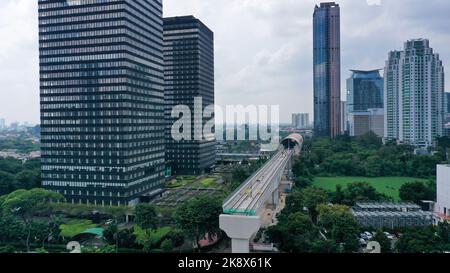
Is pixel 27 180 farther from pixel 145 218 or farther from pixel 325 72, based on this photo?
pixel 325 72

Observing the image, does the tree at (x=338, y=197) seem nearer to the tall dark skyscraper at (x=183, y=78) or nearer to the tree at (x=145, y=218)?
the tree at (x=145, y=218)

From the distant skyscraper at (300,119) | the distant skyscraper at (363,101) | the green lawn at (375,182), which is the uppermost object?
the distant skyscraper at (363,101)

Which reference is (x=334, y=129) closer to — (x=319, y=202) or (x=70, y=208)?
(x=319, y=202)

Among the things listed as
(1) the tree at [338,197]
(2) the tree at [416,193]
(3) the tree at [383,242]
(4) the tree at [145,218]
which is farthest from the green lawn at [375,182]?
(4) the tree at [145,218]

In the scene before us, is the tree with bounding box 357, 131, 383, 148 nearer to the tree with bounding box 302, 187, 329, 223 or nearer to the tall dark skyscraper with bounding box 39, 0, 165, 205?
the tree with bounding box 302, 187, 329, 223

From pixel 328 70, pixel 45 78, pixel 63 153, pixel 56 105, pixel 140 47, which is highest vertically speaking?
pixel 328 70

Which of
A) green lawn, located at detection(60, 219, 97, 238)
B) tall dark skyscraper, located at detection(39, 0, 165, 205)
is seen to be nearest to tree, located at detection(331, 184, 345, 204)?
tall dark skyscraper, located at detection(39, 0, 165, 205)
